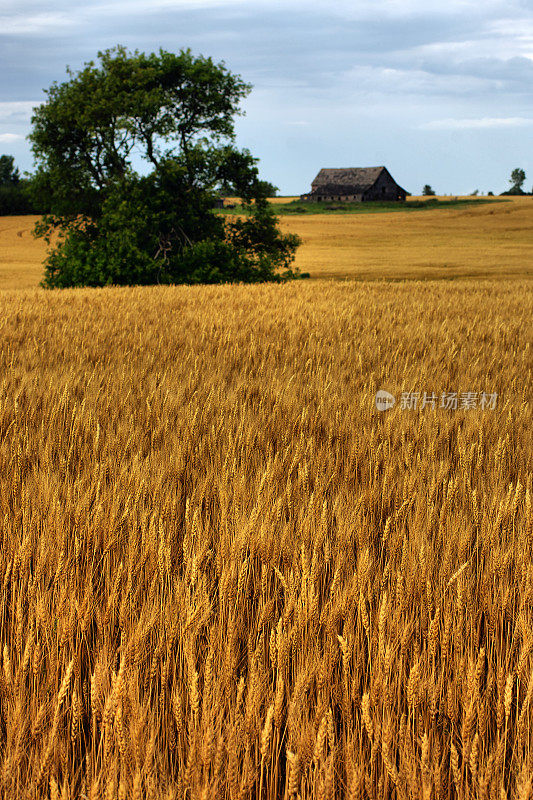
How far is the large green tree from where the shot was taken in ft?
71.5

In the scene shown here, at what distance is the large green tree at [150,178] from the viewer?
21797 millimetres

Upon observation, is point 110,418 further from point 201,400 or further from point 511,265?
point 511,265

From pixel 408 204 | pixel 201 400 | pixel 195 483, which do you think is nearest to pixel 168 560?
pixel 195 483

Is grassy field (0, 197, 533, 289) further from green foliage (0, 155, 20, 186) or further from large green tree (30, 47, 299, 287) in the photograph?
green foliage (0, 155, 20, 186)

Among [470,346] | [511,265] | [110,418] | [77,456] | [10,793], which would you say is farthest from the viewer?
[511,265]

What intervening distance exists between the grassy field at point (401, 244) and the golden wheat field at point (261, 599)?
939 inches

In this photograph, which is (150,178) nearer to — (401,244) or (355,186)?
(401,244)

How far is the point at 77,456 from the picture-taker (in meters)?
3.05

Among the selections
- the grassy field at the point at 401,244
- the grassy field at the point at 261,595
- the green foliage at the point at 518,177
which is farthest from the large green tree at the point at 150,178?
the green foliage at the point at 518,177

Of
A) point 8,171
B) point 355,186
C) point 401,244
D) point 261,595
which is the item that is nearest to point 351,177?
point 355,186

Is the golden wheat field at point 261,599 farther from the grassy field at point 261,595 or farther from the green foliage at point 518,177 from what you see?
the green foliage at point 518,177

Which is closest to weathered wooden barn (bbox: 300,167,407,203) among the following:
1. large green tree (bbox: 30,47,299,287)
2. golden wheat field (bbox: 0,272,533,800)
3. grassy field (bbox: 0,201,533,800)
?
large green tree (bbox: 30,47,299,287)

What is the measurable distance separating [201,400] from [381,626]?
2.57 metres

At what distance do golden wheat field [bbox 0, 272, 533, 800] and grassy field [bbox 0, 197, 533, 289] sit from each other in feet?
78.3
